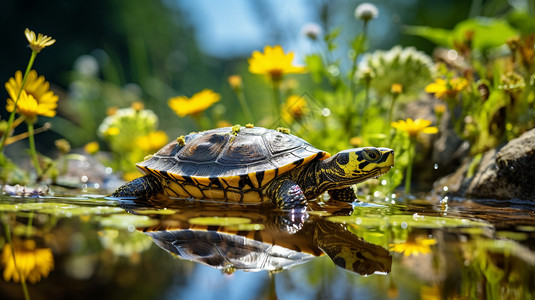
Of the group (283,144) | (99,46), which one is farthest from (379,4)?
(283,144)

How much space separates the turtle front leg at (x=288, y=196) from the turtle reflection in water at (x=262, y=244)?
291mm

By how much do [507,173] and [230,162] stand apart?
1545mm

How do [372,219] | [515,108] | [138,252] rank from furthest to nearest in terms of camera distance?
1. [515,108]
2. [372,219]
3. [138,252]

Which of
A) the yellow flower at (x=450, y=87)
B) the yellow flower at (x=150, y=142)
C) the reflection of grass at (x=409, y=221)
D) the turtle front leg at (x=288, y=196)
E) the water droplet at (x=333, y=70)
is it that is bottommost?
the reflection of grass at (x=409, y=221)

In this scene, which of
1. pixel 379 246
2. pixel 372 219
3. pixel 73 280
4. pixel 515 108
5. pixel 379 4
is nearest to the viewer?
pixel 73 280

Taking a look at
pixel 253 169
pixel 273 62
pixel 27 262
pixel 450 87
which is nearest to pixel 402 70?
pixel 450 87

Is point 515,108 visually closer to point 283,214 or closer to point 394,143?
point 394,143

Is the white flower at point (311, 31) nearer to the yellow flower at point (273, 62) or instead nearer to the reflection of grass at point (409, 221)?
the yellow flower at point (273, 62)

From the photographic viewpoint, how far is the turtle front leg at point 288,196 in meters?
1.74

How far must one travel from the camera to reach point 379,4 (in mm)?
9555

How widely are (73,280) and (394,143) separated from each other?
84.3 inches

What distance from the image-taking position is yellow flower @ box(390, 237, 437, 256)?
41.1 inches

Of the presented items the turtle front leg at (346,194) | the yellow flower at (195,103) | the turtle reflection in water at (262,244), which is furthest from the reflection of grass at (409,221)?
the yellow flower at (195,103)

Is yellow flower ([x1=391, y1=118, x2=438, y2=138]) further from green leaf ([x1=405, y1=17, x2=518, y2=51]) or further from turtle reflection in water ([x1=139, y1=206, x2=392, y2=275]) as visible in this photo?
green leaf ([x1=405, y1=17, x2=518, y2=51])
